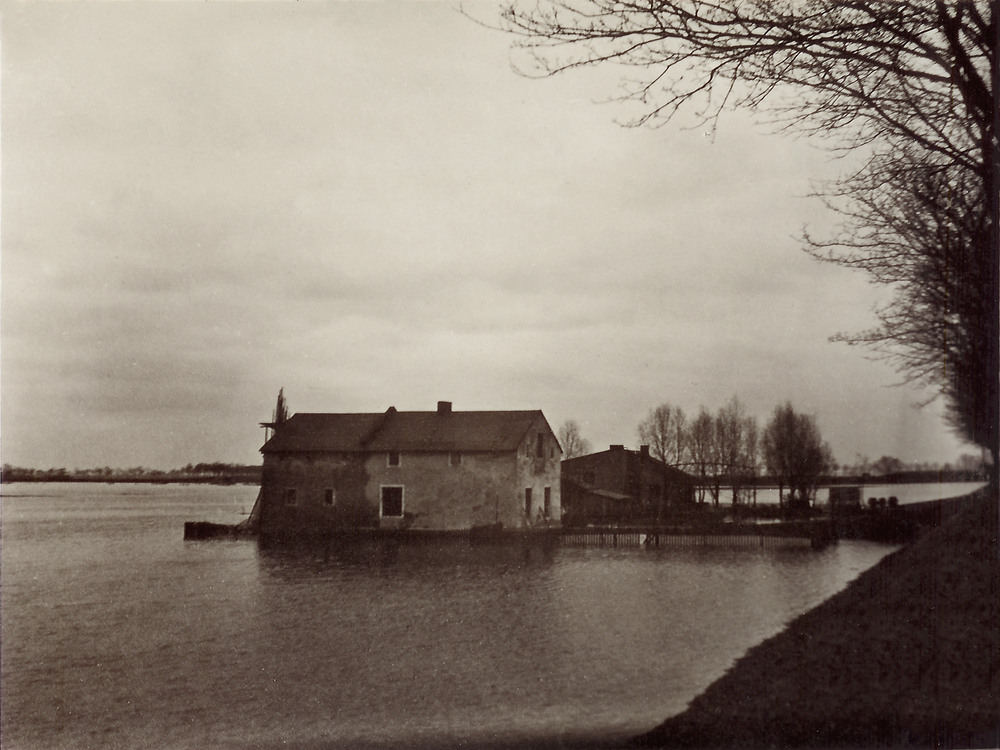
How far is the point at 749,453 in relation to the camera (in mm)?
10125

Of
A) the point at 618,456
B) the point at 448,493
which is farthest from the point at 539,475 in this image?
the point at 448,493

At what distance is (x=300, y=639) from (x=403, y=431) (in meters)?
2.91

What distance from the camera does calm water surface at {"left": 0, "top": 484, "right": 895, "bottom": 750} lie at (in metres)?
6.80

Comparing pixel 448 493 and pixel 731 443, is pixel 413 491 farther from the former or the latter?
pixel 731 443

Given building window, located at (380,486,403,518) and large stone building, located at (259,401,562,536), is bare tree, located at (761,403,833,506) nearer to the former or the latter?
large stone building, located at (259,401,562,536)

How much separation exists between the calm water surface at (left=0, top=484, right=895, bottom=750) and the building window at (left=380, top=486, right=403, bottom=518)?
1.98ft

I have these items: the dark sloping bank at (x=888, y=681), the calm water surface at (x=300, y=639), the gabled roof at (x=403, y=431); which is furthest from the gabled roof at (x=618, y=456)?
the dark sloping bank at (x=888, y=681)

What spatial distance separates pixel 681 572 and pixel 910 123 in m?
11.1

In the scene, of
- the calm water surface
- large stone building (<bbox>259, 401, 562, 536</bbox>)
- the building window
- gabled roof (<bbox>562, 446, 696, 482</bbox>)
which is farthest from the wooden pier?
the building window

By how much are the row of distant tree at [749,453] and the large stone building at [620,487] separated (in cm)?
27

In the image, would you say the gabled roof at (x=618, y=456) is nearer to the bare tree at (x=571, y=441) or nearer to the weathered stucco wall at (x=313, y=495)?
the bare tree at (x=571, y=441)

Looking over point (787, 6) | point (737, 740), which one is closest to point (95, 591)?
point (737, 740)

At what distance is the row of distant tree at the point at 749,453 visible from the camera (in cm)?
800

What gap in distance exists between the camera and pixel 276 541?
9.02m
